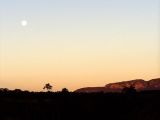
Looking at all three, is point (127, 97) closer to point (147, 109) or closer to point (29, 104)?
point (147, 109)

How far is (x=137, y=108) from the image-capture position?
53250 millimetres

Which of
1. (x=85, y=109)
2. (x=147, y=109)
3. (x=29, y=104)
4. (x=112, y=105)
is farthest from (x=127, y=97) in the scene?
(x=29, y=104)

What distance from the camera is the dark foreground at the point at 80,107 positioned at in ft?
182

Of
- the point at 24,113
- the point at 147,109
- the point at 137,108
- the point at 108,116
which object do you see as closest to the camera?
the point at 147,109

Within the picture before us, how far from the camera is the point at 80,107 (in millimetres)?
61031

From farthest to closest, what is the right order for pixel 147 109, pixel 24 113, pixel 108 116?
1. pixel 24 113
2. pixel 108 116
3. pixel 147 109

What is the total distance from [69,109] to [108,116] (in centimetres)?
588

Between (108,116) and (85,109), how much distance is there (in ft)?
13.6

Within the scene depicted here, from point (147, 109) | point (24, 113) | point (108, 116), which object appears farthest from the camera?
point (24, 113)

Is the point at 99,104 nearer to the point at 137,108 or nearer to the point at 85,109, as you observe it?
the point at 85,109

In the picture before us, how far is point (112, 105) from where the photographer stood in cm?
5972

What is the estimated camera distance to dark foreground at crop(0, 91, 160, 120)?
55375 mm

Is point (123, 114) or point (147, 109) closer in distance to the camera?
point (147, 109)

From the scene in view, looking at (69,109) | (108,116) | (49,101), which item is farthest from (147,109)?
(49,101)
